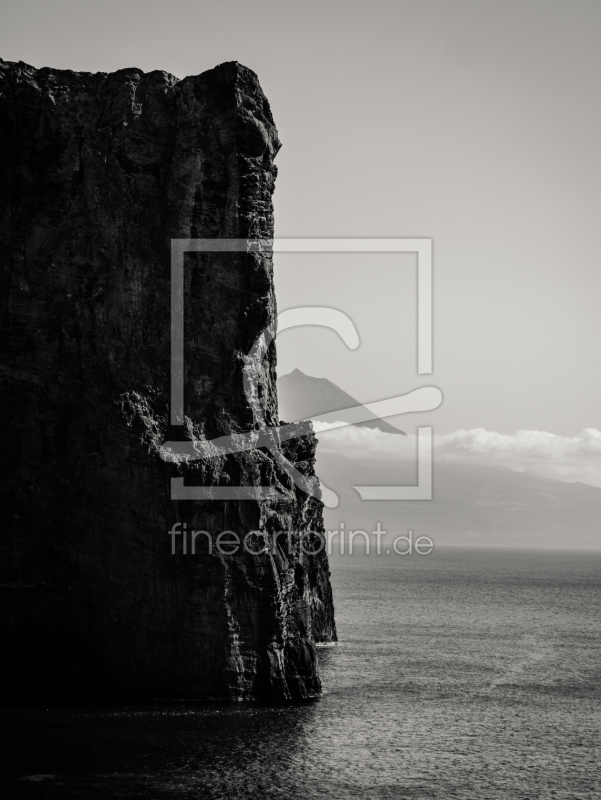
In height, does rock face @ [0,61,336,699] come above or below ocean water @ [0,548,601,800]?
above

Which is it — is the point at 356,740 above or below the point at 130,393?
below

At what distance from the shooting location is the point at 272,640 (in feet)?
172

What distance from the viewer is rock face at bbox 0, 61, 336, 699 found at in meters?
51.7

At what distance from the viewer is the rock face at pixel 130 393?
51.7 m

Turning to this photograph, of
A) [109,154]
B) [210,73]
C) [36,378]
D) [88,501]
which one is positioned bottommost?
[88,501]

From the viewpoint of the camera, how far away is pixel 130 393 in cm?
5278

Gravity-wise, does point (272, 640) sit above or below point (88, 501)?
below

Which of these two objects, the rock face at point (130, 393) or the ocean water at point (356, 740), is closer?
the ocean water at point (356, 740)

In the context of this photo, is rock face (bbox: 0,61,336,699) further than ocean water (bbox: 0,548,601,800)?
Yes

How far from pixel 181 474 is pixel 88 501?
5280 millimetres

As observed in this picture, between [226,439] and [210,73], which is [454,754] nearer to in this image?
[226,439]

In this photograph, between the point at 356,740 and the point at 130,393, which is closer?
the point at 356,740

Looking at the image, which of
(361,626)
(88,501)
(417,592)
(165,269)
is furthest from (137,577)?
(417,592)

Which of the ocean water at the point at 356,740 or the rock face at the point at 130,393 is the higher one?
the rock face at the point at 130,393
